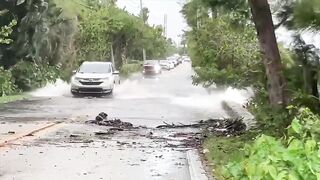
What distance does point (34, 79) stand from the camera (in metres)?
29.1

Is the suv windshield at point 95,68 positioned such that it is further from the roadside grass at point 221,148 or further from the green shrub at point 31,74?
the roadside grass at point 221,148

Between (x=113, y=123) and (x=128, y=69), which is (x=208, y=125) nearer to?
(x=113, y=123)

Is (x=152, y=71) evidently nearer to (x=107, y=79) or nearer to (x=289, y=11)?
(x=107, y=79)

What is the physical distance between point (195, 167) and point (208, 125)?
6588 millimetres

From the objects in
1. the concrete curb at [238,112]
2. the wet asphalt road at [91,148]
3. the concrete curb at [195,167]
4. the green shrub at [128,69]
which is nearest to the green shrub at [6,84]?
A: the wet asphalt road at [91,148]

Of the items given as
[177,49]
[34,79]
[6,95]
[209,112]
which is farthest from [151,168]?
[177,49]

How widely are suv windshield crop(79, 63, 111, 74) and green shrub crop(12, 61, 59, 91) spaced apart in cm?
235

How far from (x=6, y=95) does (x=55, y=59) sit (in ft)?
24.2

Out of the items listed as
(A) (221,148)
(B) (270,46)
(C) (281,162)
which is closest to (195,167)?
(A) (221,148)

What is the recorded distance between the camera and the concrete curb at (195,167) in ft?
26.5

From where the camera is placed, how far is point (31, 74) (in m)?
28.4

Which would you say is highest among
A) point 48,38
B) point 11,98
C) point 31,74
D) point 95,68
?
point 48,38

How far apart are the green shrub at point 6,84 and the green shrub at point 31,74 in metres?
0.87

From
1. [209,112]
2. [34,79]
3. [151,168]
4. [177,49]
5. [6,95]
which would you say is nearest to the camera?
[151,168]
